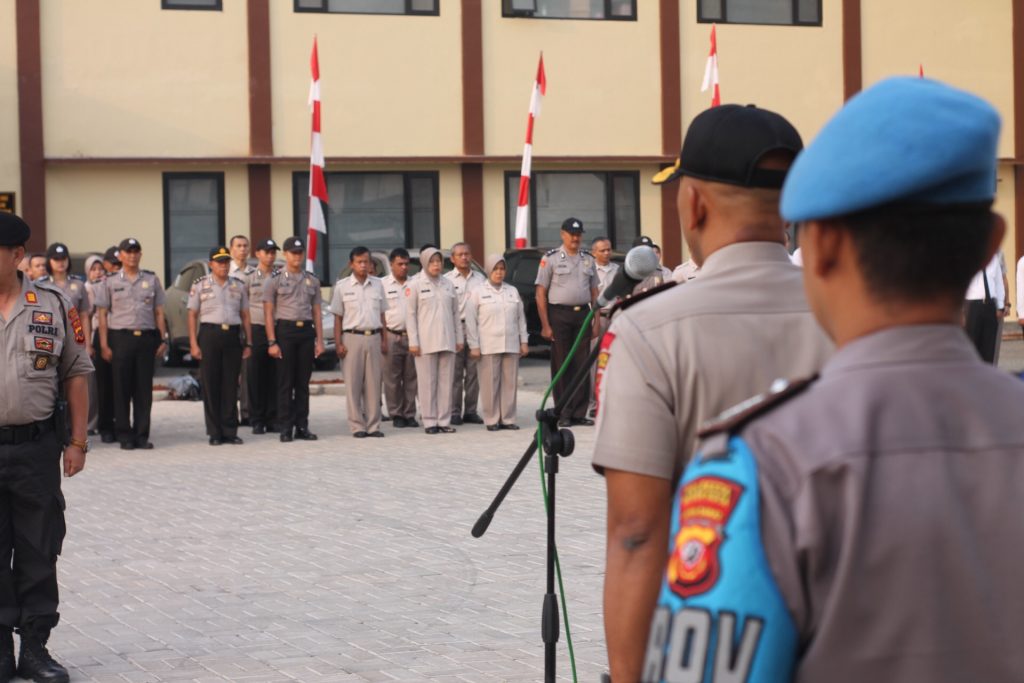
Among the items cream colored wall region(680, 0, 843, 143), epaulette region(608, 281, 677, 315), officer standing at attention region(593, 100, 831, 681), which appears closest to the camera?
officer standing at attention region(593, 100, 831, 681)

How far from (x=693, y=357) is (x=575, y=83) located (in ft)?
87.3

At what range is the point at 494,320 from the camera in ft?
59.9

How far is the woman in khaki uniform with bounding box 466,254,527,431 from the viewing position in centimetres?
1795

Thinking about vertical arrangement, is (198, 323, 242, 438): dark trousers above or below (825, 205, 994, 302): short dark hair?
below

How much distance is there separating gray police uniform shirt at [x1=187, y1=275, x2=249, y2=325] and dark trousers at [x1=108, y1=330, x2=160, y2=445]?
0.59 metres

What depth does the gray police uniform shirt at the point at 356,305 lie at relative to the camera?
58.0 ft

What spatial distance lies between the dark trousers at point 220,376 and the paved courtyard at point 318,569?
131 cm

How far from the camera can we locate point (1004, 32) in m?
31.8

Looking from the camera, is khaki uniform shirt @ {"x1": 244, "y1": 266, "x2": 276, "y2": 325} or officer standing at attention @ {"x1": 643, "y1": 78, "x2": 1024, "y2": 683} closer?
officer standing at attention @ {"x1": 643, "y1": 78, "x2": 1024, "y2": 683}

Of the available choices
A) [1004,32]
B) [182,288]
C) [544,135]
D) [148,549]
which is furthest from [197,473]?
[1004,32]

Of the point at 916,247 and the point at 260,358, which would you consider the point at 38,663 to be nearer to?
the point at 916,247

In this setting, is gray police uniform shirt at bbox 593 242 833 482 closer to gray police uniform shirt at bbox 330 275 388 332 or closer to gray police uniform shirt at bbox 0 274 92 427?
gray police uniform shirt at bbox 0 274 92 427

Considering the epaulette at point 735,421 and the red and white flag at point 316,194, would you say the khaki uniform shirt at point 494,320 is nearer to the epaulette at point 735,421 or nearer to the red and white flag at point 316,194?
the red and white flag at point 316,194

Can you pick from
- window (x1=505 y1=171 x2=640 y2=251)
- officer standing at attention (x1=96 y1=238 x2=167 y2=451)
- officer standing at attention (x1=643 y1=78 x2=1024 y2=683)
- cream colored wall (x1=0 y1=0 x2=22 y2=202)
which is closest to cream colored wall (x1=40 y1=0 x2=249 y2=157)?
cream colored wall (x1=0 y1=0 x2=22 y2=202)
